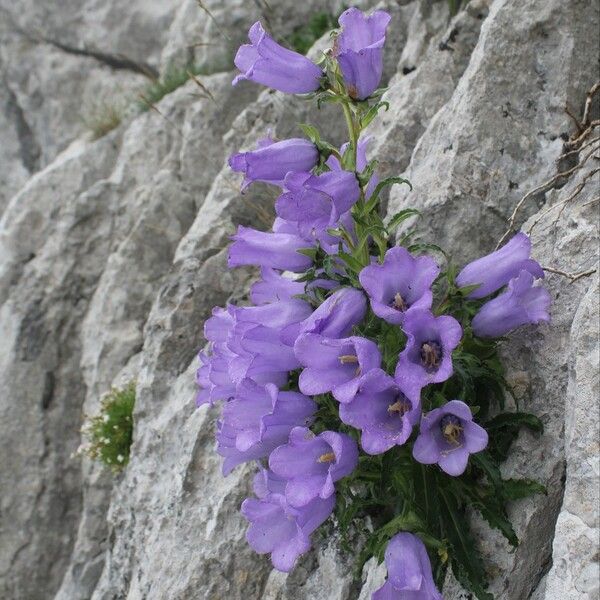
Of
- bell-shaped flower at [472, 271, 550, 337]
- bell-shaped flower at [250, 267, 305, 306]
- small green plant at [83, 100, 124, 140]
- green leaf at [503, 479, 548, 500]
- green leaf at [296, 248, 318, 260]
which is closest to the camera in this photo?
green leaf at [503, 479, 548, 500]

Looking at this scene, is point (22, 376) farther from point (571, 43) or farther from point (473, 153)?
point (571, 43)

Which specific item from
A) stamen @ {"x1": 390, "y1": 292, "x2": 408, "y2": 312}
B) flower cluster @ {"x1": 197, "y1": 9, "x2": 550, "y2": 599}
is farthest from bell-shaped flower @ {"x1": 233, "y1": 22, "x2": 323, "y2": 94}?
stamen @ {"x1": 390, "y1": 292, "x2": 408, "y2": 312}

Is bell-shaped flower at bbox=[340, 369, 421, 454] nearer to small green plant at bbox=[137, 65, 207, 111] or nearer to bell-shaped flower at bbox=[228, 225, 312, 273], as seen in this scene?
bell-shaped flower at bbox=[228, 225, 312, 273]

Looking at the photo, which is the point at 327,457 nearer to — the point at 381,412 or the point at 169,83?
the point at 381,412

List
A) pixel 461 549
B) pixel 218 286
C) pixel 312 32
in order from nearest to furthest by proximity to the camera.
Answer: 1. pixel 461 549
2. pixel 218 286
3. pixel 312 32

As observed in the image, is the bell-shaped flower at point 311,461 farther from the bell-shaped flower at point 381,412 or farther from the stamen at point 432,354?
the stamen at point 432,354

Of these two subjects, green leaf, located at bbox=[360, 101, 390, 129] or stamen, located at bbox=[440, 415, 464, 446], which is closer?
stamen, located at bbox=[440, 415, 464, 446]

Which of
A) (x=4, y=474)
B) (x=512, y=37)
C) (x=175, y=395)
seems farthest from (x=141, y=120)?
(x=512, y=37)

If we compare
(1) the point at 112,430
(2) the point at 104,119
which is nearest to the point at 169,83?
(2) the point at 104,119
